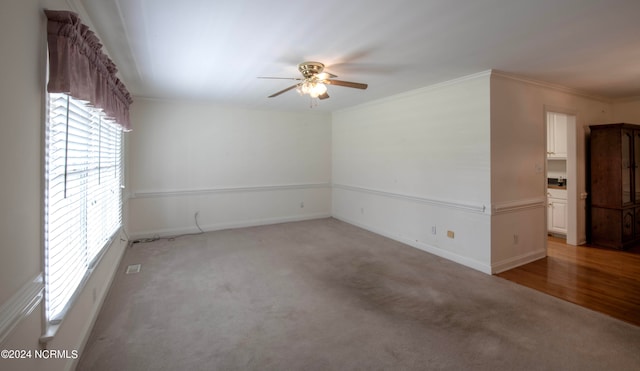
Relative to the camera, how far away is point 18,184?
1.29 metres

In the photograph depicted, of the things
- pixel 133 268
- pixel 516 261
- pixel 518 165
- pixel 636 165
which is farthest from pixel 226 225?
pixel 636 165

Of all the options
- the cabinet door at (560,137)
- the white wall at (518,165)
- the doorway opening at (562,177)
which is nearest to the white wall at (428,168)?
the white wall at (518,165)

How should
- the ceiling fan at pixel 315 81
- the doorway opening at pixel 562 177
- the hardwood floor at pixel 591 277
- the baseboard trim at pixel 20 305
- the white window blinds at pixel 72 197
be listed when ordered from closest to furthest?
the baseboard trim at pixel 20 305 → the white window blinds at pixel 72 197 → the hardwood floor at pixel 591 277 → the ceiling fan at pixel 315 81 → the doorway opening at pixel 562 177

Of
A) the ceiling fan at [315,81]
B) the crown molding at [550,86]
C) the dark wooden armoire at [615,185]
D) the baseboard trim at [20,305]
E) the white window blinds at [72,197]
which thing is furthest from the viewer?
the dark wooden armoire at [615,185]

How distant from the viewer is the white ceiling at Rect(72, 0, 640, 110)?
205 cm

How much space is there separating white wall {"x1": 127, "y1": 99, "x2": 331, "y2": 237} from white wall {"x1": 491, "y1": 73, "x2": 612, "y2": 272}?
3787 mm

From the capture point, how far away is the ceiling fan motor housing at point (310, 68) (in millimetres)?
3090

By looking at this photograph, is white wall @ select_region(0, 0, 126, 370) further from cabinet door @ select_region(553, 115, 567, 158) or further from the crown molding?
cabinet door @ select_region(553, 115, 567, 158)

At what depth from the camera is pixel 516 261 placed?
149 inches

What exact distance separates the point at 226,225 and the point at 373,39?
4438 mm

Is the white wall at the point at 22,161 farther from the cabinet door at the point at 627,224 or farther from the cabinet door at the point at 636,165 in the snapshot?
the cabinet door at the point at 636,165

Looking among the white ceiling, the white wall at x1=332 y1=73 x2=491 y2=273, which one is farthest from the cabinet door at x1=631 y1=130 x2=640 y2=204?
the white wall at x1=332 y1=73 x2=491 y2=273

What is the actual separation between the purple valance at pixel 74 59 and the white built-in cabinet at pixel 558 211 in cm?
630

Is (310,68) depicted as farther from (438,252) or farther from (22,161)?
(438,252)
